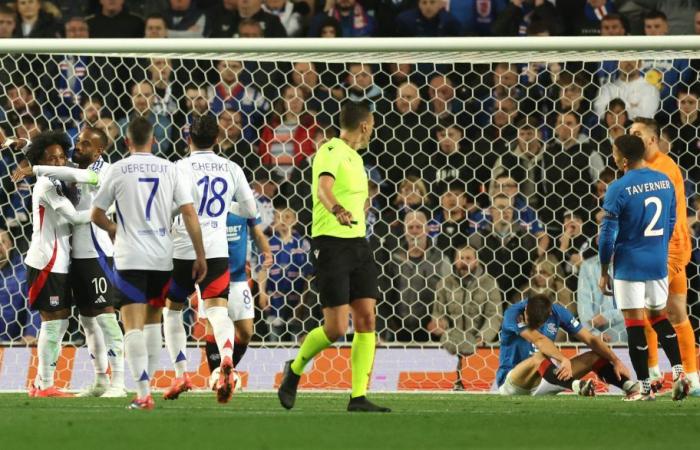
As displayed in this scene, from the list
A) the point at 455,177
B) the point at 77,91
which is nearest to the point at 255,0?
the point at 77,91

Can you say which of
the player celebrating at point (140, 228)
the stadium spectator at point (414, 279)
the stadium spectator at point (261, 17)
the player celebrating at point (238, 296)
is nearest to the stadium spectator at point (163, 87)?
the stadium spectator at point (261, 17)

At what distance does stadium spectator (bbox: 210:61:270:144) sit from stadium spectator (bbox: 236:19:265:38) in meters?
1.42

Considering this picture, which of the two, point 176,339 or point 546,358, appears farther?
point 546,358

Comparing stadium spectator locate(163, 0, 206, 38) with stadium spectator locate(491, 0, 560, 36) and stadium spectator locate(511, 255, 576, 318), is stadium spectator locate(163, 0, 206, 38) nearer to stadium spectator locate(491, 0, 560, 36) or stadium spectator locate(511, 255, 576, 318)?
stadium spectator locate(491, 0, 560, 36)

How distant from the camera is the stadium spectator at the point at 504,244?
1160 cm

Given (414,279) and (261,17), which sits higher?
(261,17)

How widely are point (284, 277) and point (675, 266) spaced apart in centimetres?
332

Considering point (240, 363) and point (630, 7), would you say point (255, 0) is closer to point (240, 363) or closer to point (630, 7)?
point (630, 7)

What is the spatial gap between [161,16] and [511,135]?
426 centimetres

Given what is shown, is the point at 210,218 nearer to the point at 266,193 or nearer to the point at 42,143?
the point at 42,143

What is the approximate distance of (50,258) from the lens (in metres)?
9.60

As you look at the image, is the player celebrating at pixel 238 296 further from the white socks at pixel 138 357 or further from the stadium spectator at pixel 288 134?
the stadium spectator at pixel 288 134

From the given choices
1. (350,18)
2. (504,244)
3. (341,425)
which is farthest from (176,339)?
(350,18)

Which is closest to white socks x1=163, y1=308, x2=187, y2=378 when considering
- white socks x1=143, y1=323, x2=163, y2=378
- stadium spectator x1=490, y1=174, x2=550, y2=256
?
white socks x1=143, y1=323, x2=163, y2=378
